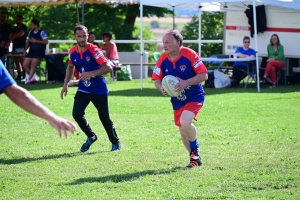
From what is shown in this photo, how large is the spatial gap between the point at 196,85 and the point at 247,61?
462 inches

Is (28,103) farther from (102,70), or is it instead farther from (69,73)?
(69,73)

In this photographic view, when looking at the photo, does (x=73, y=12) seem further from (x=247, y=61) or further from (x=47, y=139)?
(x=47, y=139)

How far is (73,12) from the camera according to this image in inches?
1312

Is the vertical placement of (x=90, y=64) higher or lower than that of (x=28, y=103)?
lower

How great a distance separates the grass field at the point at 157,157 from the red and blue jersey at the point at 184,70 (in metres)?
0.84

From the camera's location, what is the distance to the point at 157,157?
878 cm

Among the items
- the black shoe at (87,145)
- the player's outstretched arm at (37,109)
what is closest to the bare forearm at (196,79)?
the black shoe at (87,145)

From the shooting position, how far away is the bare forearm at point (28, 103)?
13.7ft

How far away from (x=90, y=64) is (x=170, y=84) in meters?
1.80

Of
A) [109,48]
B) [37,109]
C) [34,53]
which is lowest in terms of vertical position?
[34,53]

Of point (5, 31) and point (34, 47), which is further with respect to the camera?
point (5, 31)

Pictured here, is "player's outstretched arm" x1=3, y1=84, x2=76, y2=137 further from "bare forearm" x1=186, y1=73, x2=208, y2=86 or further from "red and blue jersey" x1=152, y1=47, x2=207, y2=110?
"red and blue jersey" x1=152, y1=47, x2=207, y2=110

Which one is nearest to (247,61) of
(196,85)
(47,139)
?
(47,139)

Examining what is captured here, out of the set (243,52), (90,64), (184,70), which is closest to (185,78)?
(184,70)
